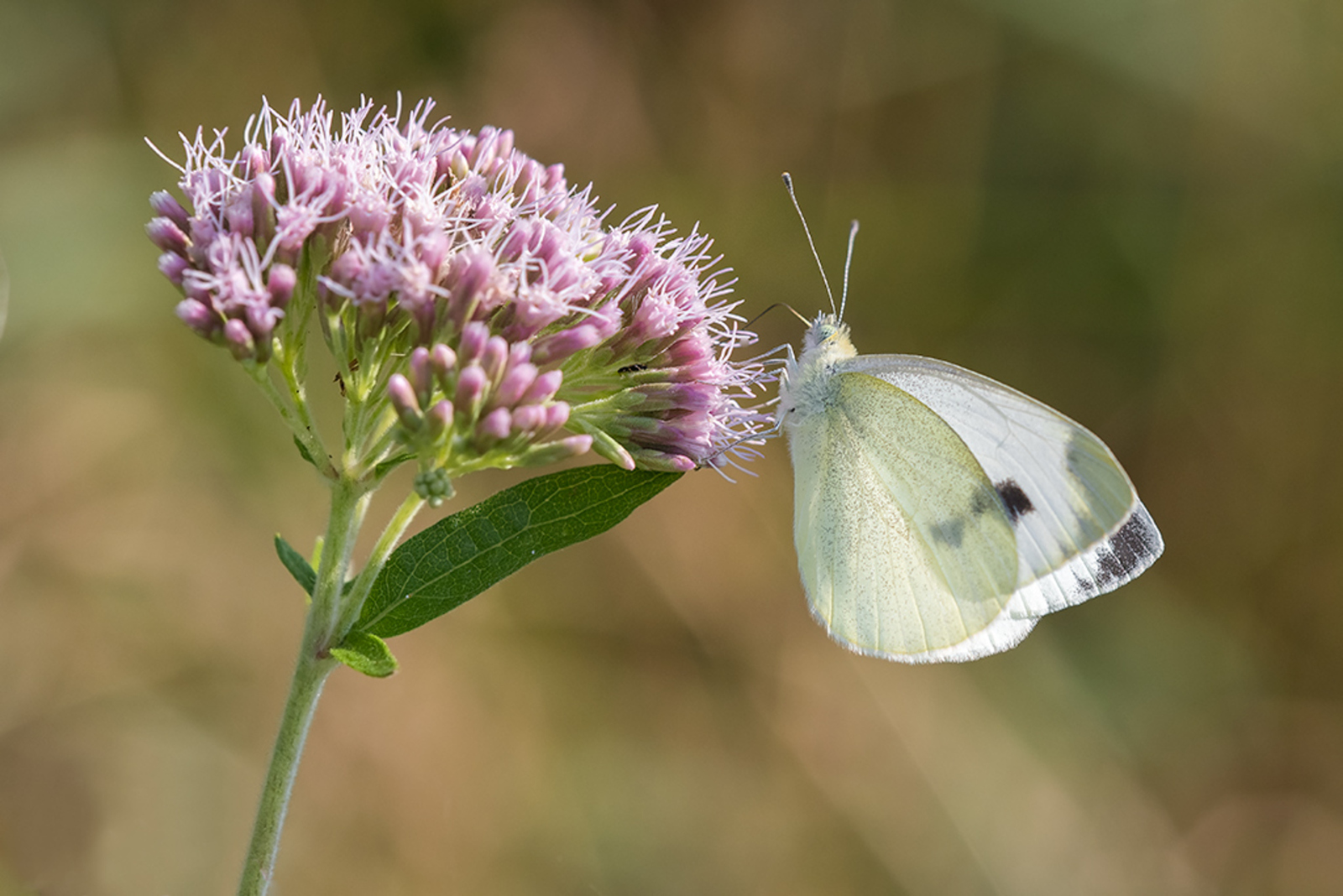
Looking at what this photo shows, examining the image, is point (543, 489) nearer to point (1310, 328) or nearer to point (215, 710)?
point (215, 710)

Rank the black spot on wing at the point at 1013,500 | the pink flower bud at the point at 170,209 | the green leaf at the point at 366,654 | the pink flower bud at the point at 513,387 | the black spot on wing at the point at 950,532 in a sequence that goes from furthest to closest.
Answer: the black spot on wing at the point at 950,532 < the black spot on wing at the point at 1013,500 < the pink flower bud at the point at 170,209 < the pink flower bud at the point at 513,387 < the green leaf at the point at 366,654

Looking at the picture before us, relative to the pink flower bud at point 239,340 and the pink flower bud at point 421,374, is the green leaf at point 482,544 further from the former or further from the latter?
the pink flower bud at point 239,340

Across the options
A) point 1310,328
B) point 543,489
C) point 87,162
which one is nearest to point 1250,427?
point 1310,328

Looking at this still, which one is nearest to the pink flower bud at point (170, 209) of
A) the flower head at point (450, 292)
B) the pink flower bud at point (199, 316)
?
the flower head at point (450, 292)

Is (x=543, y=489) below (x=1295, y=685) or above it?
above

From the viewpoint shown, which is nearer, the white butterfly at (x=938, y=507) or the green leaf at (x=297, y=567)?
the green leaf at (x=297, y=567)

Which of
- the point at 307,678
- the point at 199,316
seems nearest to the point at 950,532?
the point at 307,678

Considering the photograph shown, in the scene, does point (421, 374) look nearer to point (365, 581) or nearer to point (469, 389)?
point (469, 389)
